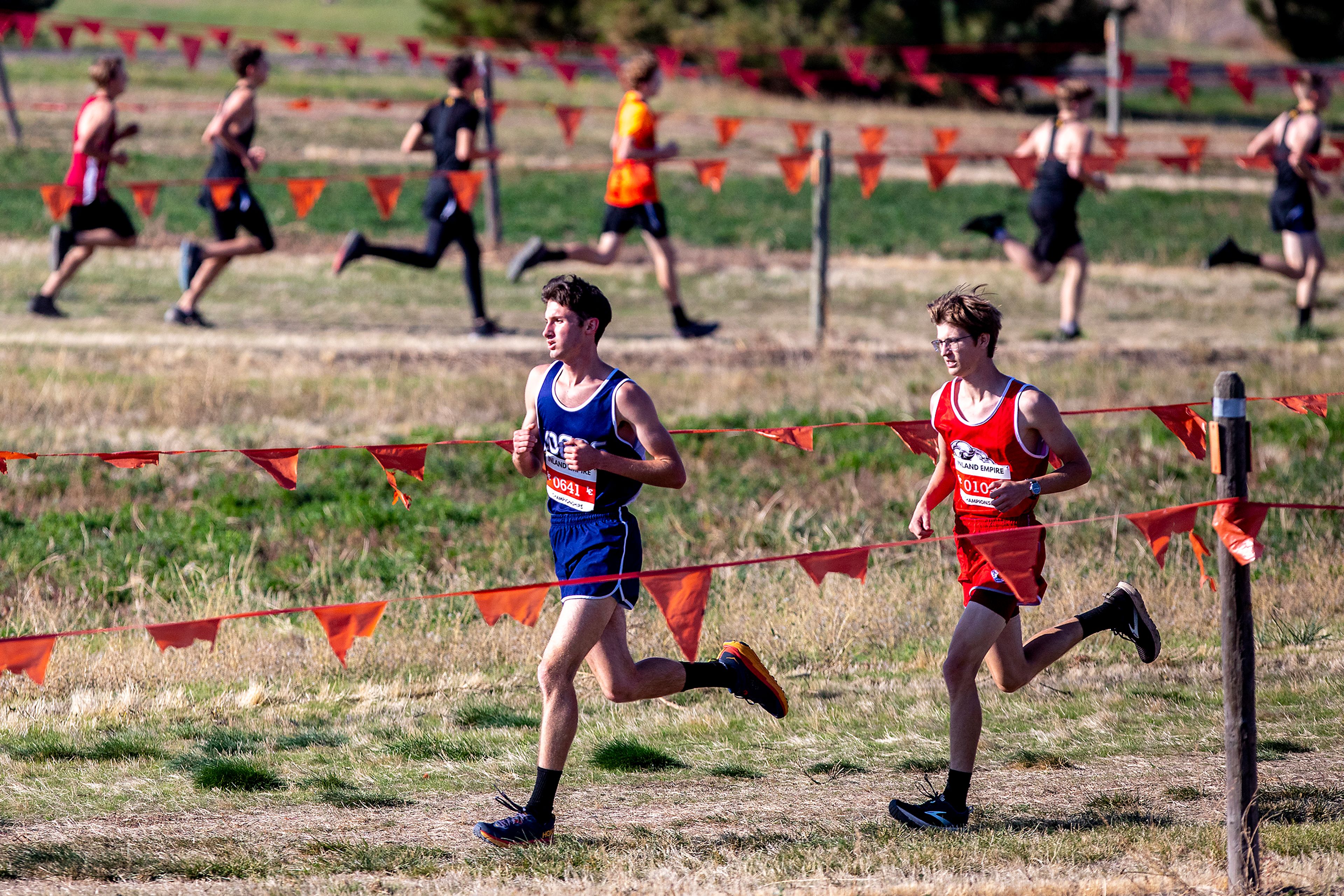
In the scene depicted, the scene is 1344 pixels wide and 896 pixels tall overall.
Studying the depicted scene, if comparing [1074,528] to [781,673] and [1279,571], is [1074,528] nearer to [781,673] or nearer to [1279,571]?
[1279,571]

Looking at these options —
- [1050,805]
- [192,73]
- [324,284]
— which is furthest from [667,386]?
[192,73]

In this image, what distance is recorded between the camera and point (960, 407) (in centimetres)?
486

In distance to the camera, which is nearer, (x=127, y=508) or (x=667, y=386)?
(x=127, y=508)

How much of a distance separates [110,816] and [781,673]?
2885mm

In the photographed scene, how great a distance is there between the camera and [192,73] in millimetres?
30672

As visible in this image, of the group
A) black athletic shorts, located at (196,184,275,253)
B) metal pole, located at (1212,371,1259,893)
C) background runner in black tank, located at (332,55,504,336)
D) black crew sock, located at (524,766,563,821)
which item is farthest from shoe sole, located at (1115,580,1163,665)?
black athletic shorts, located at (196,184,275,253)

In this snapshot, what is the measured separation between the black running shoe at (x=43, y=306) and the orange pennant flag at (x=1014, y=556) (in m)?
9.68

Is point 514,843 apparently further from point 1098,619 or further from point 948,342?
point 1098,619

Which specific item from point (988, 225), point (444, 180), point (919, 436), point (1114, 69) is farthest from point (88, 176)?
point (1114, 69)

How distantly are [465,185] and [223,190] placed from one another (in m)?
1.76

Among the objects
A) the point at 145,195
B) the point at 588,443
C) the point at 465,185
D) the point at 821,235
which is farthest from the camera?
the point at 145,195

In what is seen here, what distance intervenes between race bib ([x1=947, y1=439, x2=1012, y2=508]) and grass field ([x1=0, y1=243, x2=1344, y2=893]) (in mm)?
1016

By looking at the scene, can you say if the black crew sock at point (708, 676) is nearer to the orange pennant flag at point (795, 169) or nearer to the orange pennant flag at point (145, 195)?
the orange pennant flag at point (145, 195)

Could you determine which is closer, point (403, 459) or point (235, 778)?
point (235, 778)
